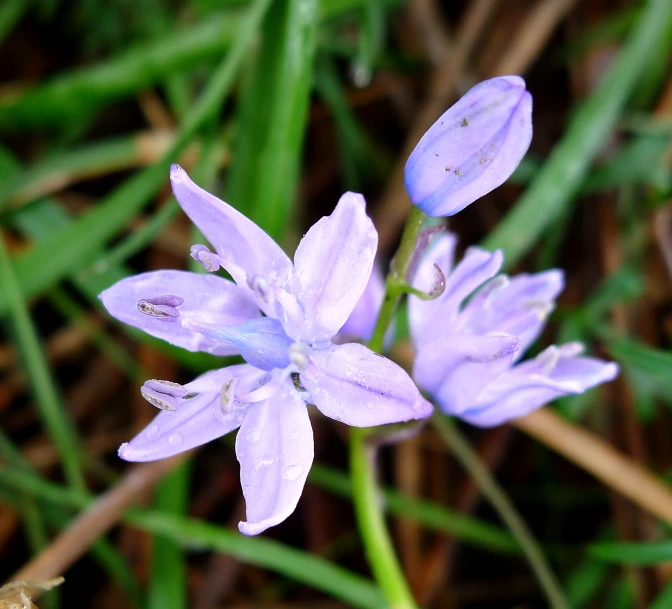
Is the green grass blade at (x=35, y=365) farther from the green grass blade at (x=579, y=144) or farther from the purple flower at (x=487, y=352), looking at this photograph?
the green grass blade at (x=579, y=144)

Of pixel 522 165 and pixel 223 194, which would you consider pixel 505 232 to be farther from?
pixel 223 194

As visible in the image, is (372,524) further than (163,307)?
Yes

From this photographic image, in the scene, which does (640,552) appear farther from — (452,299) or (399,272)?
(399,272)

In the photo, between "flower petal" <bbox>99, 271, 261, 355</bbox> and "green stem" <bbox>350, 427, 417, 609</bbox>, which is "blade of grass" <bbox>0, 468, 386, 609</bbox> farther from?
"flower petal" <bbox>99, 271, 261, 355</bbox>

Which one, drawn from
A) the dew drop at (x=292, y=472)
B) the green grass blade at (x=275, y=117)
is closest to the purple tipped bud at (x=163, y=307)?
the dew drop at (x=292, y=472)

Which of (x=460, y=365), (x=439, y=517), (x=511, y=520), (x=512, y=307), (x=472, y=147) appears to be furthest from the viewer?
(x=439, y=517)

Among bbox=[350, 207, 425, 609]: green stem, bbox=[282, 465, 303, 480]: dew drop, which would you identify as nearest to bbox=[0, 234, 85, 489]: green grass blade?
bbox=[350, 207, 425, 609]: green stem

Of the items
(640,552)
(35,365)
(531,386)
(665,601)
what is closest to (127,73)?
(35,365)
